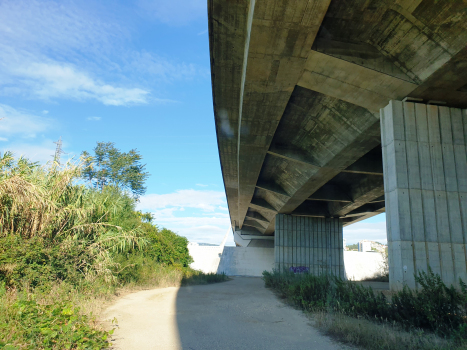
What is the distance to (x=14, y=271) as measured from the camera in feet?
24.8

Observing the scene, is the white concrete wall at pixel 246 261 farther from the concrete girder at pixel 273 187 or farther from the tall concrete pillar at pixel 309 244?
the concrete girder at pixel 273 187

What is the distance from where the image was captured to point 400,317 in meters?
6.85

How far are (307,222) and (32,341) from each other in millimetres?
25742

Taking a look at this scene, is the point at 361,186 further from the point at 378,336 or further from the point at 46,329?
the point at 46,329

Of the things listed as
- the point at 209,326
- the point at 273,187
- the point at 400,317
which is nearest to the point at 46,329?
the point at 209,326

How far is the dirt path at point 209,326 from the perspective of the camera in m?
6.02

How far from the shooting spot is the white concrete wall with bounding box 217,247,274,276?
44.3 metres

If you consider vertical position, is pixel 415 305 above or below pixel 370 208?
below

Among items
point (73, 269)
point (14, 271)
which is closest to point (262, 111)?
point (73, 269)

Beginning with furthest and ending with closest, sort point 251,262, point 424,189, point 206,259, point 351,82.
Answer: point 206,259 < point 251,262 < point 351,82 < point 424,189

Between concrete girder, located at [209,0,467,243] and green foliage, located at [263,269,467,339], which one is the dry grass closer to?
green foliage, located at [263,269,467,339]

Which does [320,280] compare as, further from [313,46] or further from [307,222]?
[307,222]

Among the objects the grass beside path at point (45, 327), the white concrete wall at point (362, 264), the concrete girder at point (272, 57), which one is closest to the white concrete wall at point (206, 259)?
the white concrete wall at point (362, 264)

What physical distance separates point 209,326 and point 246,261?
38604 millimetres
